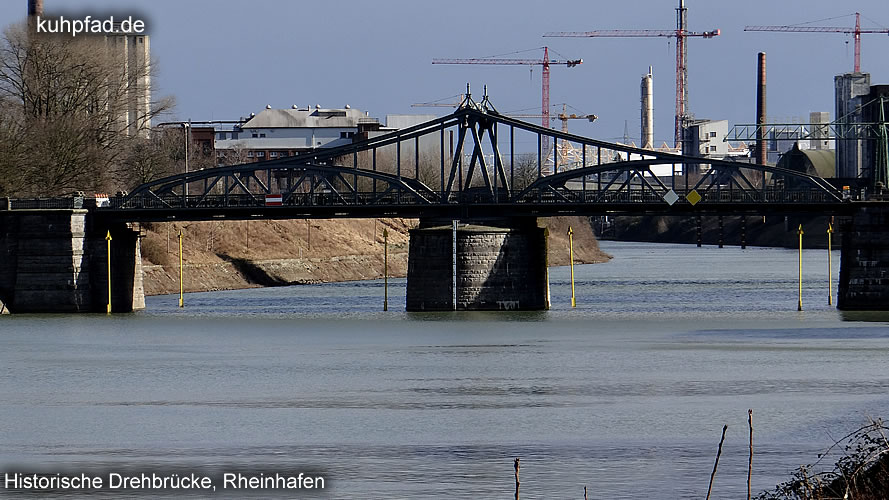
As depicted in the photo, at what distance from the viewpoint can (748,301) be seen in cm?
9931

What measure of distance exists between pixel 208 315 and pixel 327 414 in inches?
1744

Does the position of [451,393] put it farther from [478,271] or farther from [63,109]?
[63,109]

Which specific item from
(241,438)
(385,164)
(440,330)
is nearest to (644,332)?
(440,330)

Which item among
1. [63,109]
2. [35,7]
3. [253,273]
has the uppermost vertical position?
[35,7]

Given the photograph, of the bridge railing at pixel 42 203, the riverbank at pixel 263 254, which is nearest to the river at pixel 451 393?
the bridge railing at pixel 42 203

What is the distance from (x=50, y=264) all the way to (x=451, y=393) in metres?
46.1

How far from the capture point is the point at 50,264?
305ft

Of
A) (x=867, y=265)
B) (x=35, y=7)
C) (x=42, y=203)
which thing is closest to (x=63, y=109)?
(x=42, y=203)

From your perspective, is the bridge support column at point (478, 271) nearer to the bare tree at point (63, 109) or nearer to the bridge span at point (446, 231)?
the bridge span at point (446, 231)

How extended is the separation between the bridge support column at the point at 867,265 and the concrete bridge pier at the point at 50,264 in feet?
141

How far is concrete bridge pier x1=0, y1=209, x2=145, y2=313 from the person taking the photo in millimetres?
92812

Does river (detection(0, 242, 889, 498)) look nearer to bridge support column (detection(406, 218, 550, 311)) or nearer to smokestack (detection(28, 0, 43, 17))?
bridge support column (detection(406, 218, 550, 311))

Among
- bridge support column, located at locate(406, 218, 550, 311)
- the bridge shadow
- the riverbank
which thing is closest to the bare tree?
the riverbank

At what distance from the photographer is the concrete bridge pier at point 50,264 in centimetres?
9281
